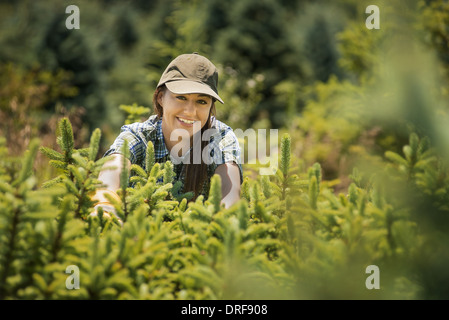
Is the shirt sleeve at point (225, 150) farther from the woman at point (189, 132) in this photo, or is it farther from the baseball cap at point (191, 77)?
the baseball cap at point (191, 77)

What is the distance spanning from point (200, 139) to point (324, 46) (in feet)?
43.7

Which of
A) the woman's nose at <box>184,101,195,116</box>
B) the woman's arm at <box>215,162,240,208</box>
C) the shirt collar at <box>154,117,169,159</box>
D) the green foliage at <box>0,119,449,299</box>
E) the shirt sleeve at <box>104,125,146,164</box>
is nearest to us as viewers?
the green foliage at <box>0,119,449,299</box>

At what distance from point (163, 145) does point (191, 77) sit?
418 mm

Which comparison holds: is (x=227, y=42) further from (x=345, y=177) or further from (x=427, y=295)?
(x=427, y=295)

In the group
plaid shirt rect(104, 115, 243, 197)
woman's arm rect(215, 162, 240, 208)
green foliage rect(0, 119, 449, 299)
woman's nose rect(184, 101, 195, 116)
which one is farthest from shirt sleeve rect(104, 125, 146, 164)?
green foliage rect(0, 119, 449, 299)

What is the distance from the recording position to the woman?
1876 millimetres

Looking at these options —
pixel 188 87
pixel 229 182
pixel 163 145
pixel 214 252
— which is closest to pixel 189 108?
pixel 188 87

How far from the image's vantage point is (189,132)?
2037mm

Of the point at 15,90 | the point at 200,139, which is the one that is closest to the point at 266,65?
the point at 15,90

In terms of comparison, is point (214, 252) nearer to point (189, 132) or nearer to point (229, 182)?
point (229, 182)

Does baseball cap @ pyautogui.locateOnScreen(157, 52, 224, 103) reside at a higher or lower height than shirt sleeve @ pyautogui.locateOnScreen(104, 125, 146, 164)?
higher

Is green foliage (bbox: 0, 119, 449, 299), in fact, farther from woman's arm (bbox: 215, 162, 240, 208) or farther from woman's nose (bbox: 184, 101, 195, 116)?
woman's nose (bbox: 184, 101, 195, 116)

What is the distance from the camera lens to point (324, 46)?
14.1m

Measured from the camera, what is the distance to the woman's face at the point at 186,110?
196 cm
